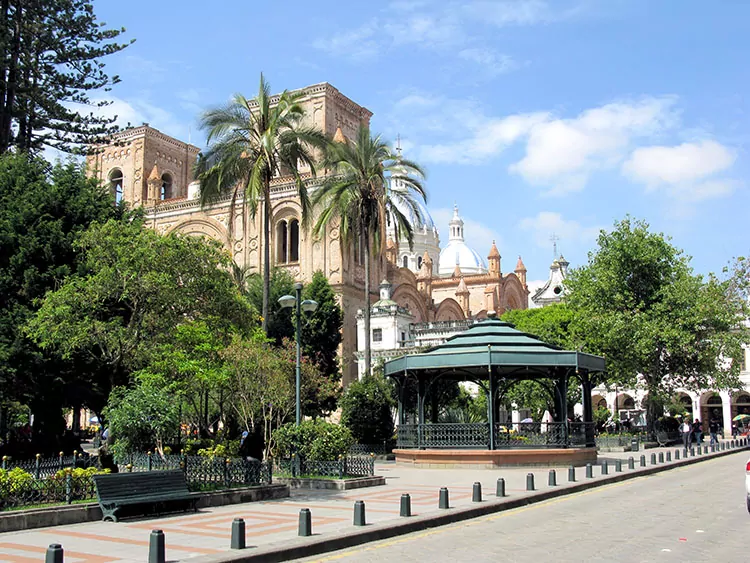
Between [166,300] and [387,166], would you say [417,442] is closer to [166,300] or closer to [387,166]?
[166,300]

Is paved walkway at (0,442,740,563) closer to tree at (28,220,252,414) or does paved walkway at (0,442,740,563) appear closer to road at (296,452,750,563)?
road at (296,452,750,563)

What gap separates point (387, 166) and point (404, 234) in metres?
2.99

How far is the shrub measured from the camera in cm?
1722

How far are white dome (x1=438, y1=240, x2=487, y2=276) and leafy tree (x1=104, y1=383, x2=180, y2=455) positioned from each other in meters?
79.3

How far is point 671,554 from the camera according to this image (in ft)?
29.2

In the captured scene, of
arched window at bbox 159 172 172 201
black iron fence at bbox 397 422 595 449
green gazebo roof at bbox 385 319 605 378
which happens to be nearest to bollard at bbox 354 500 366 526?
green gazebo roof at bbox 385 319 605 378

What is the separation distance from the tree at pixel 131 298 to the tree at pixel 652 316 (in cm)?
2204

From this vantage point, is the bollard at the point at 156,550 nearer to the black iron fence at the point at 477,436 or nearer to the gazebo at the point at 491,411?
the gazebo at the point at 491,411

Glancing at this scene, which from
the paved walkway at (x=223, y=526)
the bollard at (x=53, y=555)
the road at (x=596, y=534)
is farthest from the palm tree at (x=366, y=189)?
the bollard at (x=53, y=555)

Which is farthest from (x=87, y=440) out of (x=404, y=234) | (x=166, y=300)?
(x=166, y=300)

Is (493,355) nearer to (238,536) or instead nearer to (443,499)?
(443,499)

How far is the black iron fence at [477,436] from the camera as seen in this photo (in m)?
22.5

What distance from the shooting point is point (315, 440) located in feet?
56.5

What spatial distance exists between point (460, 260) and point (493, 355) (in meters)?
73.9
